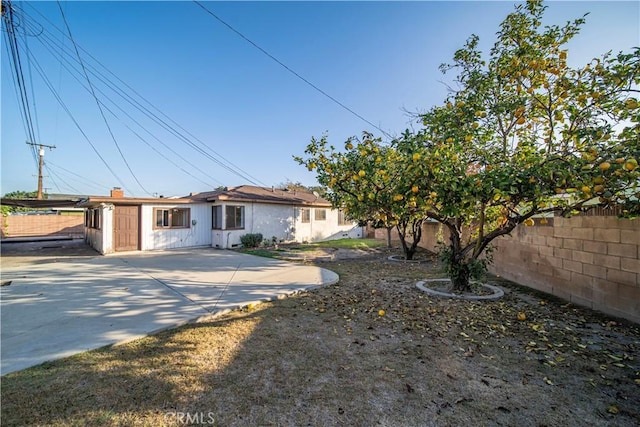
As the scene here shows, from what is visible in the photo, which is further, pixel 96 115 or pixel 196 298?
pixel 96 115

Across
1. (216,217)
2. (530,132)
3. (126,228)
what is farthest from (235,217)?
(530,132)

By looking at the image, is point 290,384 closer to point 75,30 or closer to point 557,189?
point 557,189

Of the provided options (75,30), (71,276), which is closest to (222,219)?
(71,276)

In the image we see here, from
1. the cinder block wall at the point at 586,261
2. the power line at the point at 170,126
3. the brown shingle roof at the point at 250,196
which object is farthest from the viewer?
the brown shingle roof at the point at 250,196

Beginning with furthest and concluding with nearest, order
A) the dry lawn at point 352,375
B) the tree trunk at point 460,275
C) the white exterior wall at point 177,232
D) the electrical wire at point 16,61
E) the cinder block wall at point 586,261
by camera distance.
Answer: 1. the white exterior wall at point 177,232
2. the electrical wire at point 16,61
3. the tree trunk at point 460,275
4. the cinder block wall at point 586,261
5. the dry lawn at point 352,375

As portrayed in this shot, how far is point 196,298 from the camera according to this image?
5.17 m

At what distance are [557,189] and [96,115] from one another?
16.7 m

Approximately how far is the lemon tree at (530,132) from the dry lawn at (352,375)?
1.70 m

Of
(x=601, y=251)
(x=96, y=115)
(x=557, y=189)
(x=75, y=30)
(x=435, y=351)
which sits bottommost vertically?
(x=435, y=351)

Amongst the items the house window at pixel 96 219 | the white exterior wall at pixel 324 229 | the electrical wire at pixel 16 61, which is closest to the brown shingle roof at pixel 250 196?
the white exterior wall at pixel 324 229

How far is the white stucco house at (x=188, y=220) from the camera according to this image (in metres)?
12.2

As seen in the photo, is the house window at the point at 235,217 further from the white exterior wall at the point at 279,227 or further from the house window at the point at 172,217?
the house window at the point at 172,217

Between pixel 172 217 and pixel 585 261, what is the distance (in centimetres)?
1494

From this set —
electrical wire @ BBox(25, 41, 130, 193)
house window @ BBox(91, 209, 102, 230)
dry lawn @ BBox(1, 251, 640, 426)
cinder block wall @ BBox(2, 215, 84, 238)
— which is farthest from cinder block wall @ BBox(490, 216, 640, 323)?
cinder block wall @ BBox(2, 215, 84, 238)
